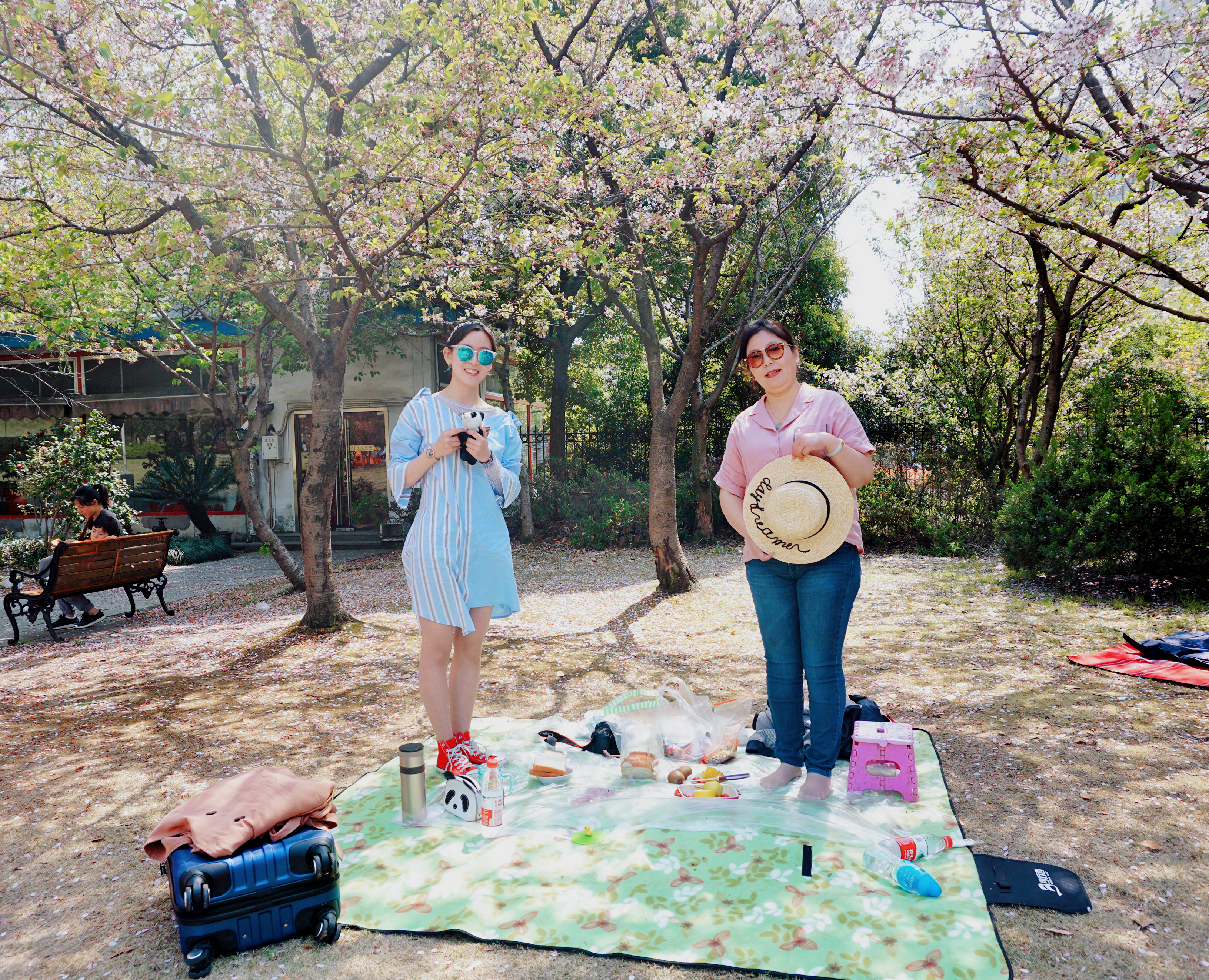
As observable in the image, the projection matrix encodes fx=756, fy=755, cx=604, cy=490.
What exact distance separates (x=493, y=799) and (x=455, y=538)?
1.02 metres

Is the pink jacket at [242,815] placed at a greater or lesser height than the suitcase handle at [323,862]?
greater

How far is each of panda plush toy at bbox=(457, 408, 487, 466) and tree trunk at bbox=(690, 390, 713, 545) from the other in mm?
8793

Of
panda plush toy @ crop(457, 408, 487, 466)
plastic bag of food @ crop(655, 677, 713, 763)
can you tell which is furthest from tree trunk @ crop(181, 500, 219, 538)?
plastic bag of food @ crop(655, 677, 713, 763)

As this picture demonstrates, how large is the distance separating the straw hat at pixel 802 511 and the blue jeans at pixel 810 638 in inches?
3.2

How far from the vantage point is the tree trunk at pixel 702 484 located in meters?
11.9

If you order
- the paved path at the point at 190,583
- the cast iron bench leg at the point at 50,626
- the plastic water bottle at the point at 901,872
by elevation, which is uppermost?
the plastic water bottle at the point at 901,872

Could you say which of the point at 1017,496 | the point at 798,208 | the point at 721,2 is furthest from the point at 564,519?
the point at 721,2

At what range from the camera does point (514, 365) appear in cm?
1513

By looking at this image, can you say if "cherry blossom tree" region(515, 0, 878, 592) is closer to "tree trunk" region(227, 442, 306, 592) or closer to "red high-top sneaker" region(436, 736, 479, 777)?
"tree trunk" region(227, 442, 306, 592)

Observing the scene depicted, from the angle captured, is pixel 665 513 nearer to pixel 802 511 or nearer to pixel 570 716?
pixel 570 716

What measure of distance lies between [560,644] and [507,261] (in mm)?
5098

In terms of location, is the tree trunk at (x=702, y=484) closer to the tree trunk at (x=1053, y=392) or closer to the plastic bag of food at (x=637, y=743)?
the tree trunk at (x=1053, y=392)

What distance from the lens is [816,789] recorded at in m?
2.89

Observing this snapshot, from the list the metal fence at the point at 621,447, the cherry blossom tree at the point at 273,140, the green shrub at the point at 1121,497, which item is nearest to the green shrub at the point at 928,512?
the green shrub at the point at 1121,497
